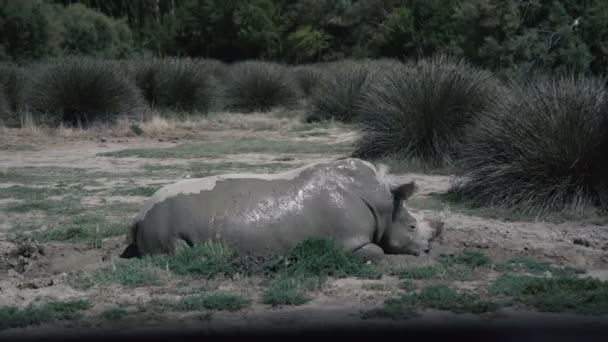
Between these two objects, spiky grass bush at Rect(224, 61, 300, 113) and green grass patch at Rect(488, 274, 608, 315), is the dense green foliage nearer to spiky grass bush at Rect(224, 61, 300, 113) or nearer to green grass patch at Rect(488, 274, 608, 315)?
spiky grass bush at Rect(224, 61, 300, 113)

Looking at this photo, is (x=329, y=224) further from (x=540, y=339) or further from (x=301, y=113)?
(x=301, y=113)

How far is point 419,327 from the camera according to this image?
19.6 feet

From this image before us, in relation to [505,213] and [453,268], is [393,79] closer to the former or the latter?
[505,213]

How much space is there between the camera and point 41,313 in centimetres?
633

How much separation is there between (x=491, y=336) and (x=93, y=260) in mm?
4235

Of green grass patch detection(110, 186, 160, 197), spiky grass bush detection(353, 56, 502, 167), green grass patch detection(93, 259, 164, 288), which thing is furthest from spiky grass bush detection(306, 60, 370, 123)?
green grass patch detection(93, 259, 164, 288)

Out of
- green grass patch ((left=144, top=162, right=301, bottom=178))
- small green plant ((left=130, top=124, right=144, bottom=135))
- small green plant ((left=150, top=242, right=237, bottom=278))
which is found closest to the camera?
small green plant ((left=150, top=242, right=237, bottom=278))

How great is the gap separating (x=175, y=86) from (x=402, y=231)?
69.3 ft

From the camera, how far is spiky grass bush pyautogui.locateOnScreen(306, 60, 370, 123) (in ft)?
87.9

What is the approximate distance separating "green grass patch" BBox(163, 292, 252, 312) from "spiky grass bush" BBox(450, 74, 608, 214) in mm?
5258

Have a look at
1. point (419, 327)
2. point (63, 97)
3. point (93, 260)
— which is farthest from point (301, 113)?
point (419, 327)

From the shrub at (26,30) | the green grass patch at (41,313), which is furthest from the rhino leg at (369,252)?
the shrub at (26,30)

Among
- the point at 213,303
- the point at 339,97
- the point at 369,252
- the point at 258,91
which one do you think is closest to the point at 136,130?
the point at 339,97

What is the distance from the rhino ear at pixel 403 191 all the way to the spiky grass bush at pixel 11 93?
18.0m
